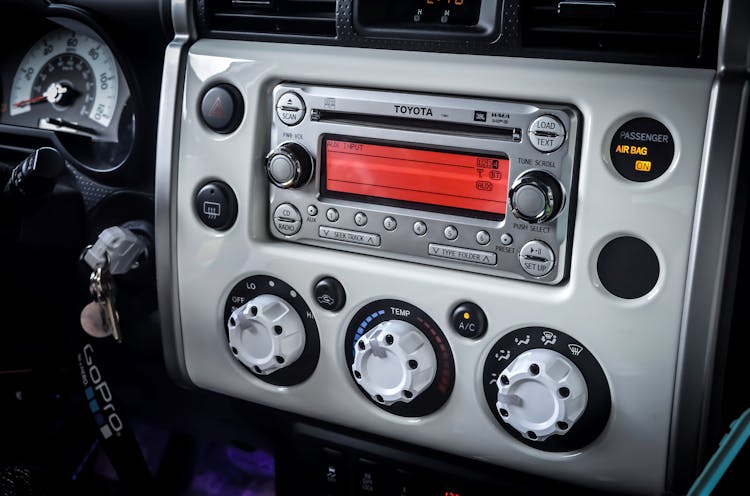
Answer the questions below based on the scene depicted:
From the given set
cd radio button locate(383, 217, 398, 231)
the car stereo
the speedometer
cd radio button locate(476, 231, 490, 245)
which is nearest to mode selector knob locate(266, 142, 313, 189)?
the car stereo

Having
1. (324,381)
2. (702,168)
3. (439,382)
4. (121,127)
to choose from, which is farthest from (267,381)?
(702,168)

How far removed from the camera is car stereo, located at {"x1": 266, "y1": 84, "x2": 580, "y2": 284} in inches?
32.4

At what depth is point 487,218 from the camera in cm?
87

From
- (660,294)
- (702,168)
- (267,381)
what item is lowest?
(267,381)

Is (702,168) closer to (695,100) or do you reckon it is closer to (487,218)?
(695,100)

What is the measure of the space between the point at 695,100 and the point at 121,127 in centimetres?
87

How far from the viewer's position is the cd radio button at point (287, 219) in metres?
0.97

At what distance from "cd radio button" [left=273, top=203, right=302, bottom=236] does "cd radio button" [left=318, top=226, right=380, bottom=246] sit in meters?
0.03

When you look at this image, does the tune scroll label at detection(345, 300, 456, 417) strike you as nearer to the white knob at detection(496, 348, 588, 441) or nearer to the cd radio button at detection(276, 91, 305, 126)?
the white knob at detection(496, 348, 588, 441)

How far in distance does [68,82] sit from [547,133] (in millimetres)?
853

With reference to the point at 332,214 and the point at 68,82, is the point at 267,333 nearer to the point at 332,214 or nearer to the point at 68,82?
the point at 332,214

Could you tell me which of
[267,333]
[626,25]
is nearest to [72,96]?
[267,333]

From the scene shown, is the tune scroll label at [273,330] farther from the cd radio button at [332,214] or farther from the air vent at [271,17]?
the air vent at [271,17]

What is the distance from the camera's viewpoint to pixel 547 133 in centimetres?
81
